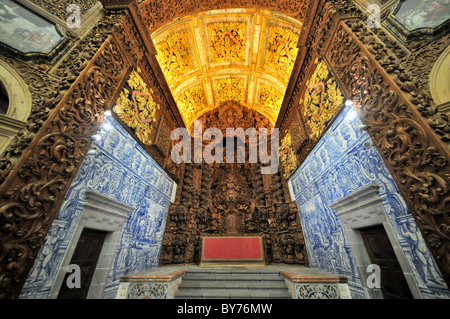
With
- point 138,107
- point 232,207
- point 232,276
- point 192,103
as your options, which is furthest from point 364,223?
point 192,103

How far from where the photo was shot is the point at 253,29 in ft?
22.1

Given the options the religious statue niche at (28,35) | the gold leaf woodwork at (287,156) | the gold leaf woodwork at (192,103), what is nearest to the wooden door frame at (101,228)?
the religious statue niche at (28,35)

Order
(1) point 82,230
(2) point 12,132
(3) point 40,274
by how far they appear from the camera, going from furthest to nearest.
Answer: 1. (1) point 82,230
2. (2) point 12,132
3. (3) point 40,274

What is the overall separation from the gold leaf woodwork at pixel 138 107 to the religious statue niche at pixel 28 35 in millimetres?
1402

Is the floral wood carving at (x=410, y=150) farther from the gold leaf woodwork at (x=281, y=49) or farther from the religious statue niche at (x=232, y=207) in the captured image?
the religious statue niche at (x=232, y=207)

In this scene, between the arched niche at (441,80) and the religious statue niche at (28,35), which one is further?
the religious statue niche at (28,35)

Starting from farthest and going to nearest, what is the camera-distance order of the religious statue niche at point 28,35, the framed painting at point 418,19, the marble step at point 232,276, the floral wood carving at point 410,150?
the marble step at point 232,276
the religious statue niche at point 28,35
the framed painting at point 418,19
the floral wood carving at point 410,150

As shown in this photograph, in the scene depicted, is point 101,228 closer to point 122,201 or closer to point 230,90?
point 122,201

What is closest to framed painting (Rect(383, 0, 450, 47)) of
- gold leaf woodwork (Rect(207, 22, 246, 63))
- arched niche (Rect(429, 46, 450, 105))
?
arched niche (Rect(429, 46, 450, 105))

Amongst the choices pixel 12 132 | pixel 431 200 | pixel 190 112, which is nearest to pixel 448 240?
pixel 431 200

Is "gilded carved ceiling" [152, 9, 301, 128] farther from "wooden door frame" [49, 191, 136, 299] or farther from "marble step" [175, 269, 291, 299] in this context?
"marble step" [175, 269, 291, 299]

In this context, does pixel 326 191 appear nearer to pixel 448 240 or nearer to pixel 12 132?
pixel 448 240

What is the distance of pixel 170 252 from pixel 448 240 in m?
7.22

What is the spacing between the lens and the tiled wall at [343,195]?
2.22 metres
